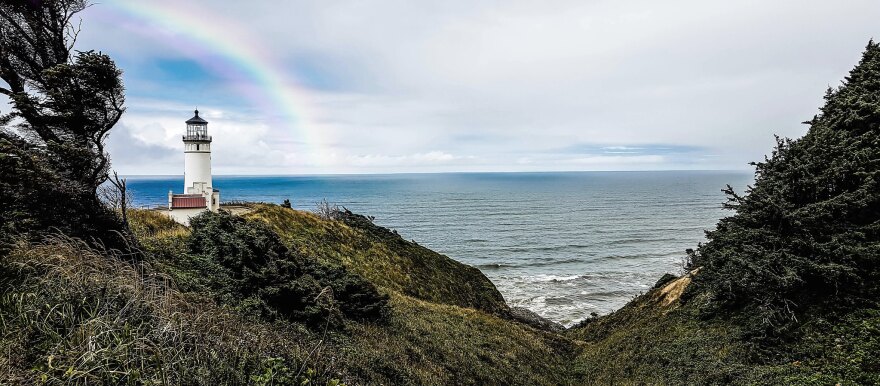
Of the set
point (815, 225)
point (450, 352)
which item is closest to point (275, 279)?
point (450, 352)

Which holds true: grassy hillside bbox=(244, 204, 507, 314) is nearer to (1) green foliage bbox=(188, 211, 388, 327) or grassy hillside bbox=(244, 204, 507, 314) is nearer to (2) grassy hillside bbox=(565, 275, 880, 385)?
(1) green foliage bbox=(188, 211, 388, 327)

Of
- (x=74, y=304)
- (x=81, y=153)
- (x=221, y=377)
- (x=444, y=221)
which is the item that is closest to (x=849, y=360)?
(x=221, y=377)

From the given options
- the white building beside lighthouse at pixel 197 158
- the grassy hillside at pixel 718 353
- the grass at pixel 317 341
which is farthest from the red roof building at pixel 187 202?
the grassy hillside at pixel 718 353

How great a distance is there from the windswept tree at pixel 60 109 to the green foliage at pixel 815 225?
17798mm

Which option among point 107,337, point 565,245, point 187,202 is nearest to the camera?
point 107,337

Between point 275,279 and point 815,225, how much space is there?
15.8m

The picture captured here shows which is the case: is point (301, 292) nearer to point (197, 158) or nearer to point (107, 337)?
point (107, 337)

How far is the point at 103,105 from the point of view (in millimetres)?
10594

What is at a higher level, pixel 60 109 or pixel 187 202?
pixel 60 109

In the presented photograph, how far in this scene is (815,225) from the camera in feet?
41.1

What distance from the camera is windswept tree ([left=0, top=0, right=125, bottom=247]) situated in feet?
30.1

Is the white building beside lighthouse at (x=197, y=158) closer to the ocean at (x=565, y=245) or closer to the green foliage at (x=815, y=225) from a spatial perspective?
the ocean at (x=565, y=245)

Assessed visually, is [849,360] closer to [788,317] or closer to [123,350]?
[788,317]

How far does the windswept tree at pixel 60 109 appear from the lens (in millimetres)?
9180
